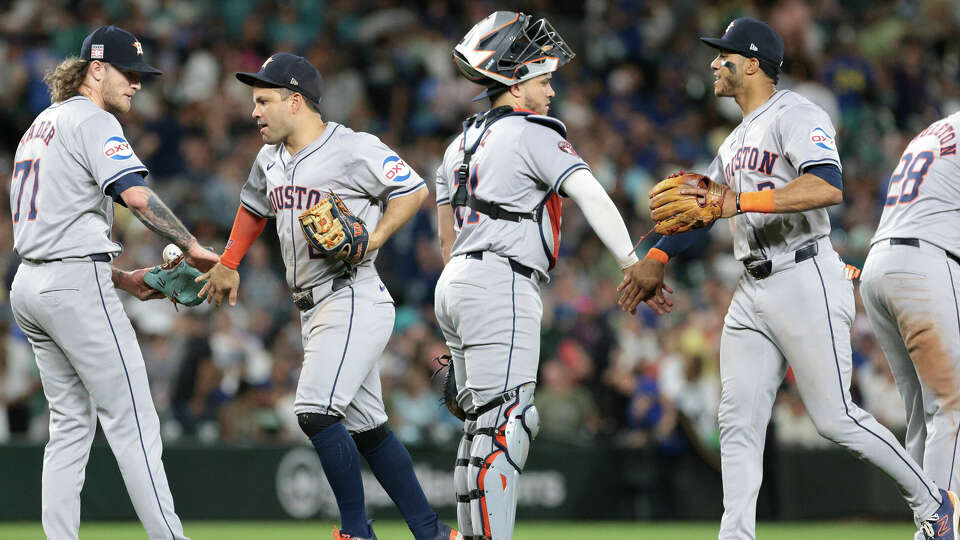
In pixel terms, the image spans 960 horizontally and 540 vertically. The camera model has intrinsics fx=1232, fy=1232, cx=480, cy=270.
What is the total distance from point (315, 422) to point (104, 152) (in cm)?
160

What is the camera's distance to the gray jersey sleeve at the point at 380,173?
20.4 feet

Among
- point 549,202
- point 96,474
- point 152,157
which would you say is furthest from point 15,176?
point 152,157

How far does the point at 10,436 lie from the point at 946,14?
43.3ft

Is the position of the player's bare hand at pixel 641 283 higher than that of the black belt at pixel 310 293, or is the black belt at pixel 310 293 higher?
the player's bare hand at pixel 641 283

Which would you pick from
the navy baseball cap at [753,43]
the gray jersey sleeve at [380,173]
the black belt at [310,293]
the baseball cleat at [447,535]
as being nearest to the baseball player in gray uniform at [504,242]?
the baseball cleat at [447,535]

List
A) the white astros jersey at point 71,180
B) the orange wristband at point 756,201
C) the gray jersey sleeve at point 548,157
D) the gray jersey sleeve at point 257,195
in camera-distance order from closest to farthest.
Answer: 1. the gray jersey sleeve at point 548,157
2. the orange wristband at point 756,201
3. the white astros jersey at point 71,180
4. the gray jersey sleeve at point 257,195

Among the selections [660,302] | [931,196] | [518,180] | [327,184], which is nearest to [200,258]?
[327,184]

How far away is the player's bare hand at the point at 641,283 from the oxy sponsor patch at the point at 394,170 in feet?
4.10

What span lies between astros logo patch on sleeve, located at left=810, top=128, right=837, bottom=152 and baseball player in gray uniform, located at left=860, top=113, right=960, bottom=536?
893mm

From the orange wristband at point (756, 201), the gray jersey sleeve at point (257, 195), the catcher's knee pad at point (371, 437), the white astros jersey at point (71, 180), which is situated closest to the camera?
the orange wristband at point (756, 201)

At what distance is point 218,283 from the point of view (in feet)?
19.9

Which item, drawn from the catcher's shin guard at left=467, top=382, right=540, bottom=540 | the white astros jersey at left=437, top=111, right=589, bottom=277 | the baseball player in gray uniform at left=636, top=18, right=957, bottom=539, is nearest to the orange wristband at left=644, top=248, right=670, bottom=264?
the baseball player in gray uniform at left=636, top=18, right=957, bottom=539

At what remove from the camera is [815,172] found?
18.2 ft

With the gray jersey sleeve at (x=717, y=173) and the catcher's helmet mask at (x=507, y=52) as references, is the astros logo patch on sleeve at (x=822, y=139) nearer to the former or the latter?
the gray jersey sleeve at (x=717, y=173)
